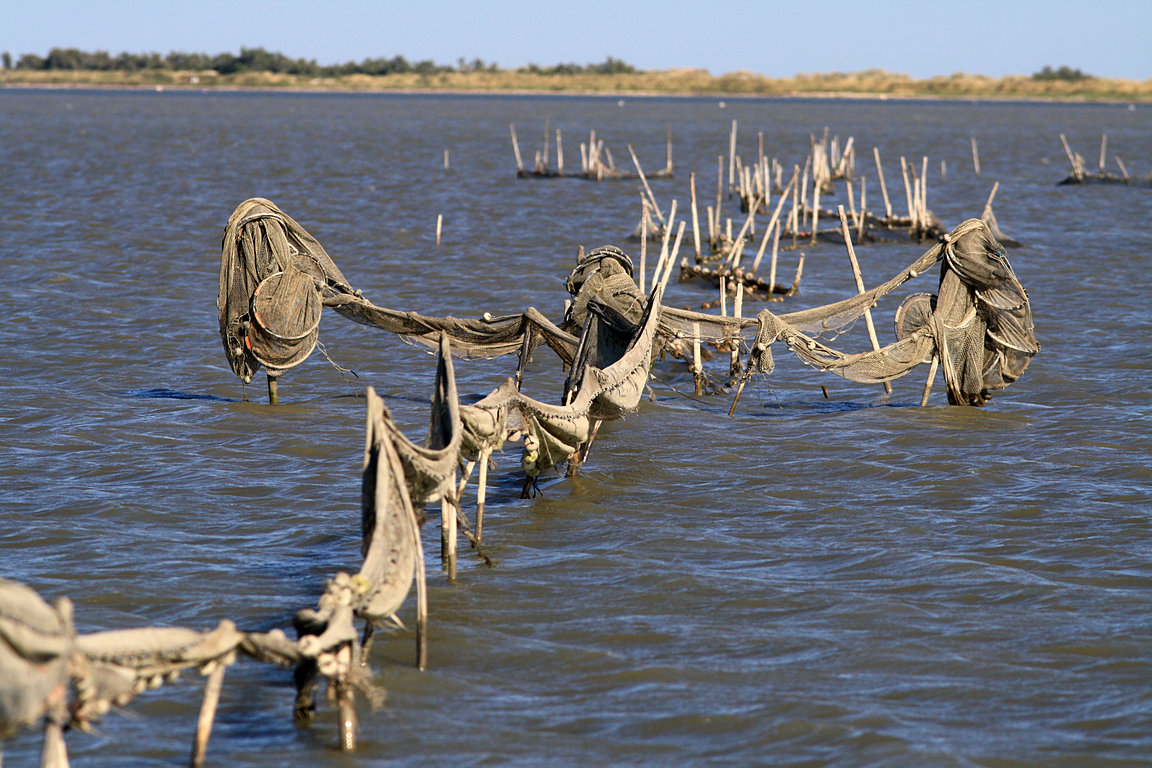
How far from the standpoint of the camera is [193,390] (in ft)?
35.4

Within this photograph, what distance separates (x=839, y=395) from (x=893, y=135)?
42.7m

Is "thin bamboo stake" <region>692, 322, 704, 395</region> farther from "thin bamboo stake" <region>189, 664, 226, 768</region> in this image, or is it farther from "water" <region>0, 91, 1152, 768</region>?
"thin bamboo stake" <region>189, 664, 226, 768</region>

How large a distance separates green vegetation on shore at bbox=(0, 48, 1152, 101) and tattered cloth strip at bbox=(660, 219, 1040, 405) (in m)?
110

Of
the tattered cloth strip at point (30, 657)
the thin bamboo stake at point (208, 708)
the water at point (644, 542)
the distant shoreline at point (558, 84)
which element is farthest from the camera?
the distant shoreline at point (558, 84)

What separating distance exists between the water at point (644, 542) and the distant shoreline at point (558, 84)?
104 m

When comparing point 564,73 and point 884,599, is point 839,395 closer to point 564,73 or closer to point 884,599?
point 884,599

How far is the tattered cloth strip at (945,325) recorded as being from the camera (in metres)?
9.38

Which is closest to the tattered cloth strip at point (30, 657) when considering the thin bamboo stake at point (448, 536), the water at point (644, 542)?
the water at point (644, 542)

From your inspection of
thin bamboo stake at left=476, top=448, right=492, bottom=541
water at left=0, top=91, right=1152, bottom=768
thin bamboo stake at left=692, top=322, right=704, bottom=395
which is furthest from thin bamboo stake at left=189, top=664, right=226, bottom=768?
thin bamboo stake at left=692, top=322, right=704, bottom=395

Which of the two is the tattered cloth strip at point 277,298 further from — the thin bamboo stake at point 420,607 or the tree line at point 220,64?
the tree line at point 220,64

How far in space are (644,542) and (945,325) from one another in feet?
12.6

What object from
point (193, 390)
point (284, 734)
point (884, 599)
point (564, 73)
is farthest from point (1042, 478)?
point (564, 73)

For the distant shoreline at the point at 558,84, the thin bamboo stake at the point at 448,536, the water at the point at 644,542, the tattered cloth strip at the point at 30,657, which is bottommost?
the water at the point at 644,542

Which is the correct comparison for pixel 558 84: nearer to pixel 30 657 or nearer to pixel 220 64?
pixel 220 64
